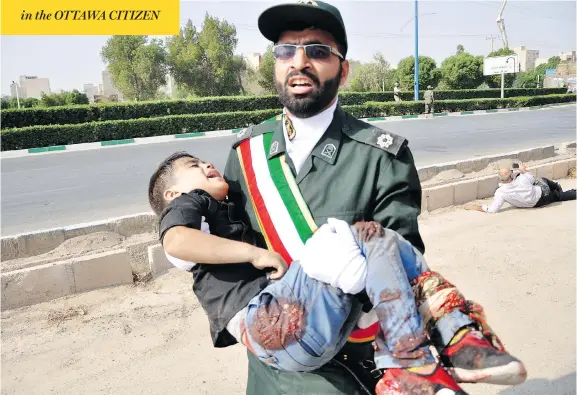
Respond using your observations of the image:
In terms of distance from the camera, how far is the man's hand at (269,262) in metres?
1.46

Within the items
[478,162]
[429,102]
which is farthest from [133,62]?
[478,162]

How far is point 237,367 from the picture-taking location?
345cm

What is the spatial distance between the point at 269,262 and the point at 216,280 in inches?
Result: 7.0

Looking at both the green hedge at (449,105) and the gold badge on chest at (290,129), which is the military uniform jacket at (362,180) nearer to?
the gold badge on chest at (290,129)

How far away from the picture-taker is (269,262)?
1454 mm

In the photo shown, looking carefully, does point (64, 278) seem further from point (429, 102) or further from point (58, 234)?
point (429, 102)

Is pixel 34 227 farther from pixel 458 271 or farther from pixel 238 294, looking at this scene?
pixel 238 294

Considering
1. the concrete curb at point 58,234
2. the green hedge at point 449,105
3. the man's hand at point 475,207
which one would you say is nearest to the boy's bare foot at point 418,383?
the concrete curb at point 58,234

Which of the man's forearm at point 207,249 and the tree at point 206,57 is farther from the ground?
the tree at point 206,57

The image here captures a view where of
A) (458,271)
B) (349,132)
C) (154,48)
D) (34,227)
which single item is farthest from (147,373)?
(154,48)

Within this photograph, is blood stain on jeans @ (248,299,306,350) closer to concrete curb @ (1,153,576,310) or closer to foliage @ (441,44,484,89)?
concrete curb @ (1,153,576,310)

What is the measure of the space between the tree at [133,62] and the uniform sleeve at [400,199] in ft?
120

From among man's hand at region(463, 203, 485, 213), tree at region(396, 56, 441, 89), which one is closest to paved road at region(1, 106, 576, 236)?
man's hand at region(463, 203, 485, 213)

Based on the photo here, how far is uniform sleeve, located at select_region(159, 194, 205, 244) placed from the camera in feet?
4.95
